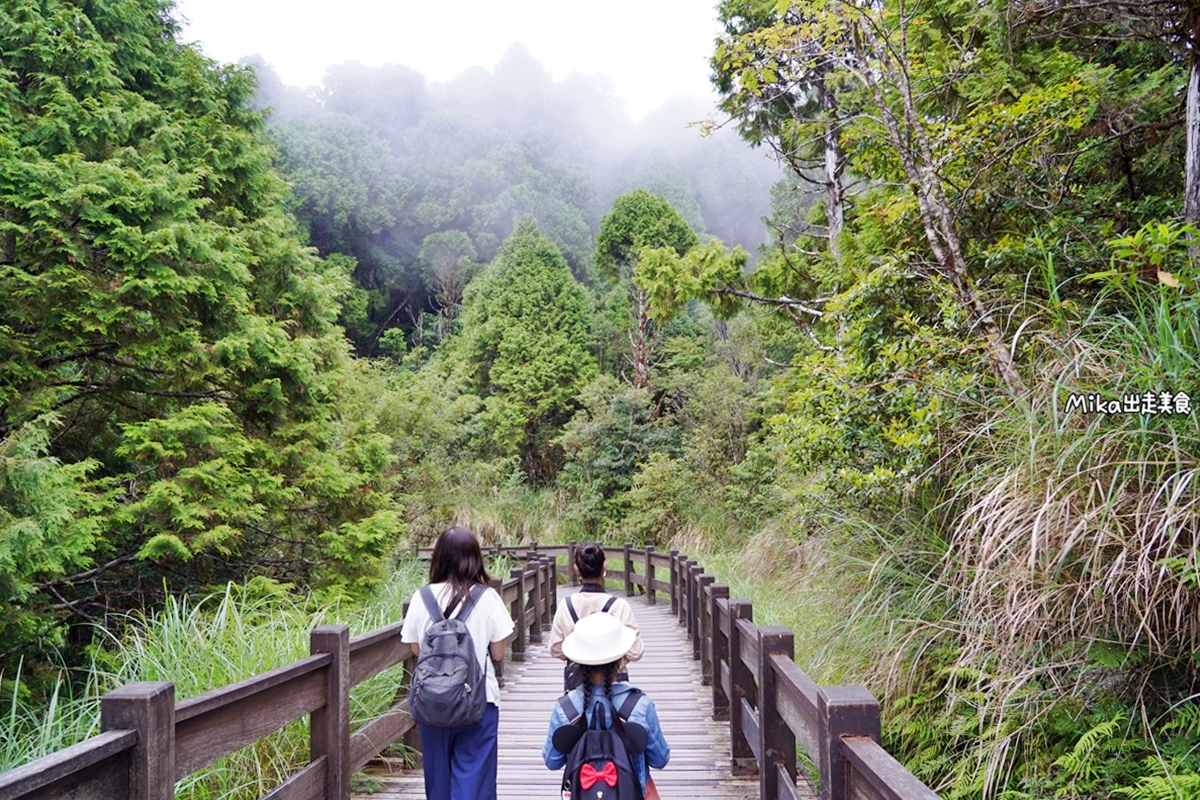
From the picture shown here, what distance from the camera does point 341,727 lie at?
11.3 feet

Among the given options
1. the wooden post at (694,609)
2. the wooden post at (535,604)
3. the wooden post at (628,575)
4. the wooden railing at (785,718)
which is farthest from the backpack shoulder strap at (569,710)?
the wooden post at (628,575)

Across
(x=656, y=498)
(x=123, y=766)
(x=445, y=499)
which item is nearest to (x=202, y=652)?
(x=123, y=766)

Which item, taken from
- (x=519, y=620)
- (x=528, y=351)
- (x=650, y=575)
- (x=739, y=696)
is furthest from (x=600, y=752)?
(x=528, y=351)

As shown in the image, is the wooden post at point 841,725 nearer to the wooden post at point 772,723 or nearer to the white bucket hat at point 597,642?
the white bucket hat at point 597,642

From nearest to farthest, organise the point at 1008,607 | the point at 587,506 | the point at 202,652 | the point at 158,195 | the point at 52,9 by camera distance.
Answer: the point at 1008,607 < the point at 202,652 < the point at 158,195 < the point at 52,9 < the point at 587,506

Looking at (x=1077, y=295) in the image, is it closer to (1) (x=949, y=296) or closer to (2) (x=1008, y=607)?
(1) (x=949, y=296)

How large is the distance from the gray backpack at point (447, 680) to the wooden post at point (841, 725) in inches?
56.7

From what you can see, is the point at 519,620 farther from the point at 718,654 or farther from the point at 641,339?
the point at 641,339

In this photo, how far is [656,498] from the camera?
63.1ft

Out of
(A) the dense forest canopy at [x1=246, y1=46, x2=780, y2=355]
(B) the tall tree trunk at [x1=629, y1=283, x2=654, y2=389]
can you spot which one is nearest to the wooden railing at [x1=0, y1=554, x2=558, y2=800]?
(B) the tall tree trunk at [x1=629, y1=283, x2=654, y2=389]

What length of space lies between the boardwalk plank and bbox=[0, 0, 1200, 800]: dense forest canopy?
0.94m

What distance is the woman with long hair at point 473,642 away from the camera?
10.6 feet

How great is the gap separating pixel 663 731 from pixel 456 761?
9.10ft

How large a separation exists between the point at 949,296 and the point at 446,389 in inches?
716
